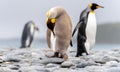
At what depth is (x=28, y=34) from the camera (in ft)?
36.4

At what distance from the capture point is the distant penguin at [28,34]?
1105 cm

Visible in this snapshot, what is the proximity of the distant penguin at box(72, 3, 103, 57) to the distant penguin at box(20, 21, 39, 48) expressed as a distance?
4.74m

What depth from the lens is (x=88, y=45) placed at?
6223mm

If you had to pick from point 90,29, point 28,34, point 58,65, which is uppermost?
point 28,34

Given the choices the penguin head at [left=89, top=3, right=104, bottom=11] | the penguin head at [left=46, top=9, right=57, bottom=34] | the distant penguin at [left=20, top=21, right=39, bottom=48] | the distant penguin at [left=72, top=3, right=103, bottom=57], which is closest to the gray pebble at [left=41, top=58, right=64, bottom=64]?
the penguin head at [left=46, top=9, right=57, bottom=34]

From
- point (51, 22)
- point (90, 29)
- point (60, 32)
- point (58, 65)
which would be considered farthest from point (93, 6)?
point (58, 65)

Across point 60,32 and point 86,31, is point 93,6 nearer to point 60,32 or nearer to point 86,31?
point 86,31

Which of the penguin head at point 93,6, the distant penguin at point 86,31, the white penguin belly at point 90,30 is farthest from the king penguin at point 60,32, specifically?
the penguin head at point 93,6

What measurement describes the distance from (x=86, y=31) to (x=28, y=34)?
5083 mm

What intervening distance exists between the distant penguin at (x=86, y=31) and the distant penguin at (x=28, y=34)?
474cm

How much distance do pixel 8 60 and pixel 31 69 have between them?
2.94 feet

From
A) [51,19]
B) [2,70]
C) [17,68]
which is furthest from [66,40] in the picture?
[2,70]

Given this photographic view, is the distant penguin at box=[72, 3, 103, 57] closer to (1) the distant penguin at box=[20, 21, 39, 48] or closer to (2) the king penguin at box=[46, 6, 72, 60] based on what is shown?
(2) the king penguin at box=[46, 6, 72, 60]

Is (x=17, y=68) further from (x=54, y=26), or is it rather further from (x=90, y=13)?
(x=90, y=13)
